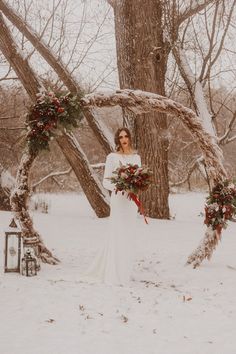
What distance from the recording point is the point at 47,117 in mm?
6301

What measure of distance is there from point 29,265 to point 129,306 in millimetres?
1626

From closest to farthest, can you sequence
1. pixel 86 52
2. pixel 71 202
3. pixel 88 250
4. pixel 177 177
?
pixel 88 250, pixel 86 52, pixel 71 202, pixel 177 177

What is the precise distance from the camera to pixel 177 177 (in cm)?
2197

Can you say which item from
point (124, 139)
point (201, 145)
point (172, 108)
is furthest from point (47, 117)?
point (201, 145)

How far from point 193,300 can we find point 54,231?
4.25 m

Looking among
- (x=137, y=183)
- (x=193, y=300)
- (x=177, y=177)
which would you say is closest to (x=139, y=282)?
(x=193, y=300)

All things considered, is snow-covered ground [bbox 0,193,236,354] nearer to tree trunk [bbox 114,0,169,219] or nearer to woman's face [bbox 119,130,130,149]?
woman's face [bbox 119,130,130,149]

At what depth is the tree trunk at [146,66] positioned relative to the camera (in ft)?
32.1

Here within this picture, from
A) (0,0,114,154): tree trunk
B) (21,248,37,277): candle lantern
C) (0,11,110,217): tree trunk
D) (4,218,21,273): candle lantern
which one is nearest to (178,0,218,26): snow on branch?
(0,0,114,154): tree trunk

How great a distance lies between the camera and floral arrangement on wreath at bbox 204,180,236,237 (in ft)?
20.9

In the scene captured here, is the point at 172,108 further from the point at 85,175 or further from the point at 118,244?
the point at 85,175

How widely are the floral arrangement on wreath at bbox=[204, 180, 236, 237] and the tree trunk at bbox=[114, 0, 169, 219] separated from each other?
3572 mm

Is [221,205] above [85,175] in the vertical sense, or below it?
below

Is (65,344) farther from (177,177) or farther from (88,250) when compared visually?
(177,177)
